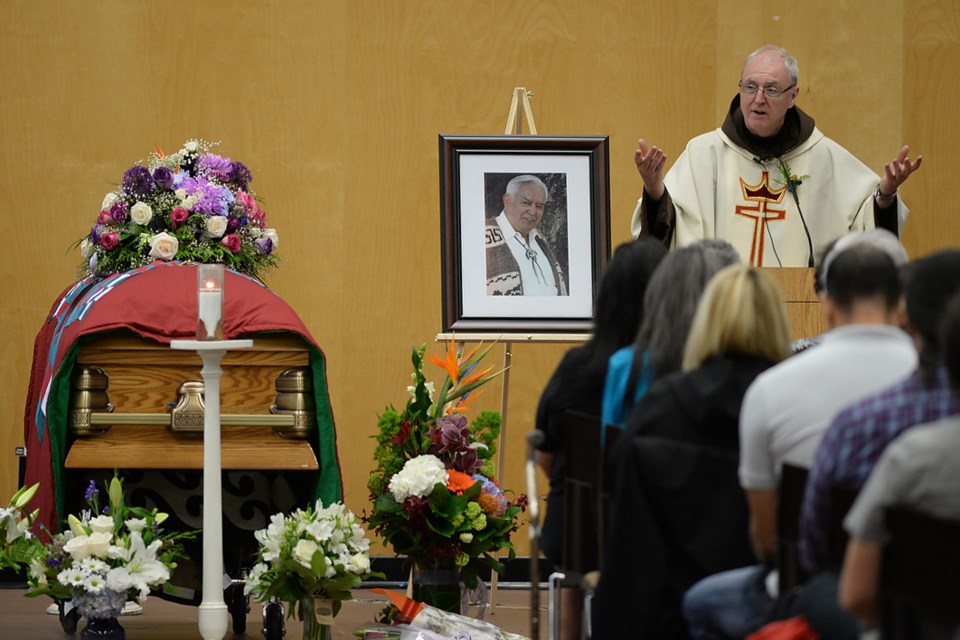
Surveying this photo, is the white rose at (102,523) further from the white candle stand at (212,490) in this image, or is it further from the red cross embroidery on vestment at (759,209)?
the red cross embroidery on vestment at (759,209)

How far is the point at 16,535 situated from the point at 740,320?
116 inches

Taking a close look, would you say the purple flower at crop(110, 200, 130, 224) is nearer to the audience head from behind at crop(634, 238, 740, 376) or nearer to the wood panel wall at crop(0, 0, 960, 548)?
the wood panel wall at crop(0, 0, 960, 548)

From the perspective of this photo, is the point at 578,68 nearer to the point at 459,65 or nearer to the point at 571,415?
the point at 459,65

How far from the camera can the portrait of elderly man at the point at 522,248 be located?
223 inches

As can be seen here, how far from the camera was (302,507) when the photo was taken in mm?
5535

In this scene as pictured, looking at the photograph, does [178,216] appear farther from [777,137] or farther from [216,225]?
[777,137]

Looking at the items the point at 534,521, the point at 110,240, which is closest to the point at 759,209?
the point at 110,240

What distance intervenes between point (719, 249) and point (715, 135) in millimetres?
2670

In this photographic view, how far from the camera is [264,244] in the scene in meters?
5.98

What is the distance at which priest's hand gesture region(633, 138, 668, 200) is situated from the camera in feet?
16.9

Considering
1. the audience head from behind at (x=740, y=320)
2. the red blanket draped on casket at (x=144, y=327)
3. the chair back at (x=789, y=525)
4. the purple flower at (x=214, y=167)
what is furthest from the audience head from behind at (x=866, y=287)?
the purple flower at (x=214, y=167)

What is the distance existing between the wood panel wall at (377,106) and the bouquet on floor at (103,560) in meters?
2.30

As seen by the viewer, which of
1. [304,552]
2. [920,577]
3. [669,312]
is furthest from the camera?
[304,552]

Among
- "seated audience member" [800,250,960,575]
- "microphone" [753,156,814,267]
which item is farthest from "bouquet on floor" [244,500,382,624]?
"seated audience member" [800,250,960,575]
